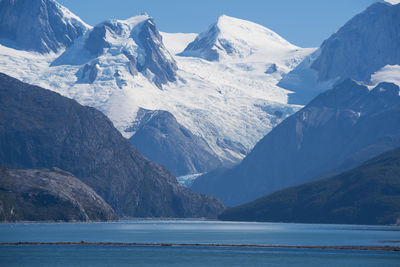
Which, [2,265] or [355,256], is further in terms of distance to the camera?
[355,256]

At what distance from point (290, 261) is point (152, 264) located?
107ft

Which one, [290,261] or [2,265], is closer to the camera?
[2,265]

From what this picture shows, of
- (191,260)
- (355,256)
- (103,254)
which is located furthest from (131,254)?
(355,256)

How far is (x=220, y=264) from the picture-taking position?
17575cm

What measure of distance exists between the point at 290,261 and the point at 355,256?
2055 cm

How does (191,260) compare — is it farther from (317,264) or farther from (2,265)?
(2,265)

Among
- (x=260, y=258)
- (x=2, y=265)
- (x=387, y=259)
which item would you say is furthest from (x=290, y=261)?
(x=2, y=265)

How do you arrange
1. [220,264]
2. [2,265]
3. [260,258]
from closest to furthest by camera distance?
[2,265] → [220,264] → [260,258]

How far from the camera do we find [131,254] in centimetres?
19838

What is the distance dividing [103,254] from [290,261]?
153ft

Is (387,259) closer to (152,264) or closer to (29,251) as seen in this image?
(152,264)

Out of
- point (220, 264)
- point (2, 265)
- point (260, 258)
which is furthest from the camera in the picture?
point (260, 258)

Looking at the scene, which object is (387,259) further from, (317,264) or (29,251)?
(29,251)

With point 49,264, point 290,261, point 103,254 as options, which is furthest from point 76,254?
point 290,261
